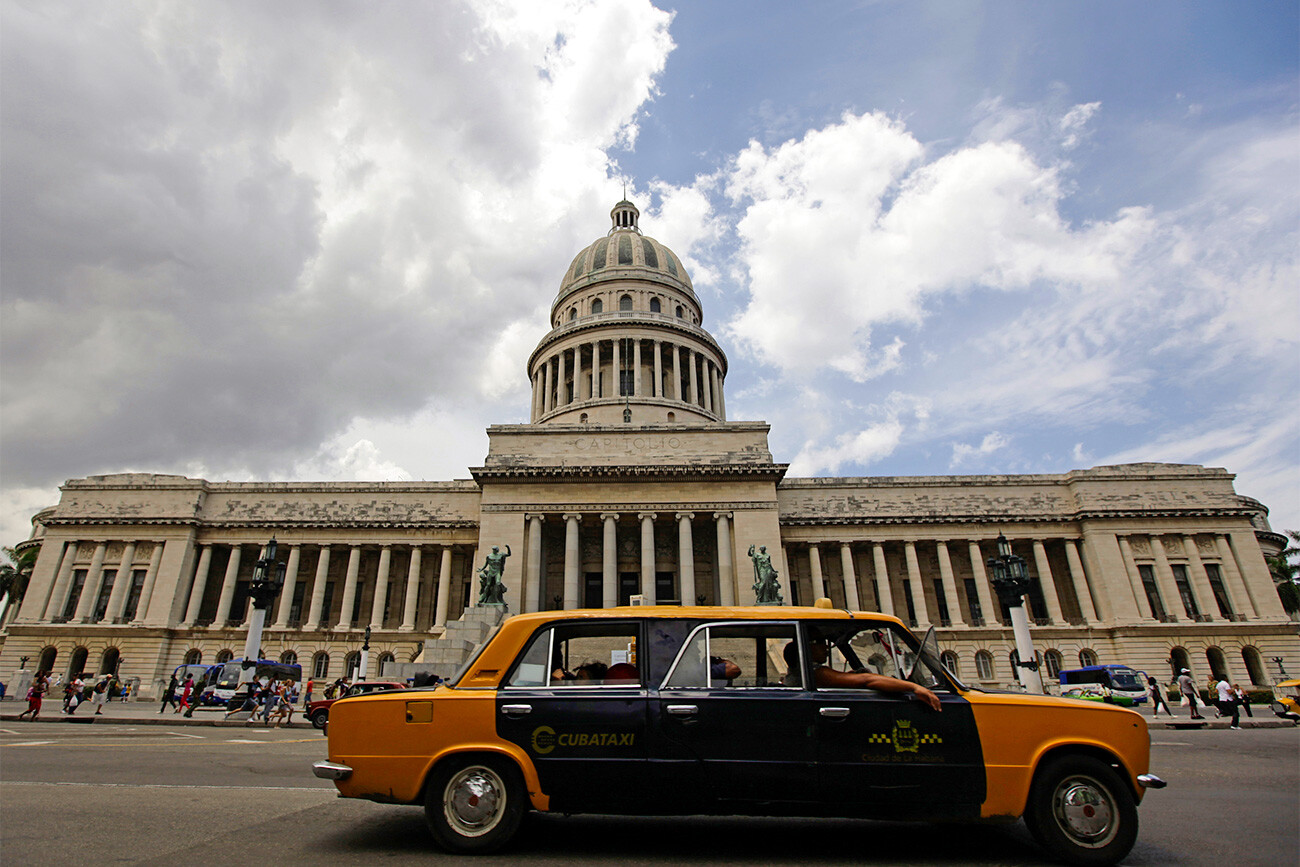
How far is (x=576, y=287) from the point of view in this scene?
6450 cm

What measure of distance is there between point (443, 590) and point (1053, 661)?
38077mm

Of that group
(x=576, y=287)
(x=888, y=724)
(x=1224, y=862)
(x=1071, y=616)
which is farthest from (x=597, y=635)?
(x=576, y=287)

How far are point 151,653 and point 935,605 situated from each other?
49371mm

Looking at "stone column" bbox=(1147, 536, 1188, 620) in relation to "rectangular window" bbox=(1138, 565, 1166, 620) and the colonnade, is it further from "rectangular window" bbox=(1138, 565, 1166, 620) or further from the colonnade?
the colonnade

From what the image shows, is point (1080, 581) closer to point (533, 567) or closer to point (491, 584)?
point (533, 567)

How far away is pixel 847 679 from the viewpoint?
6.00m

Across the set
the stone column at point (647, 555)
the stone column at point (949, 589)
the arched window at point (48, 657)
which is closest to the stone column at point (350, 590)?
Answer: the arched window at point (48, 657)

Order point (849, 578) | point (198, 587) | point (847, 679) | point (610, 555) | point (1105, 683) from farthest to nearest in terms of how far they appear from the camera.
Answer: point (198, 587) < point (849, 578) < point (610, 555) < point (1105, 683) < point (847, 679)

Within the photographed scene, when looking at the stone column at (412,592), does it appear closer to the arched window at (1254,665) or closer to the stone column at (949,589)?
the stone column at (949,589)

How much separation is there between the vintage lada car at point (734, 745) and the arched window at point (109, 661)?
164 feet

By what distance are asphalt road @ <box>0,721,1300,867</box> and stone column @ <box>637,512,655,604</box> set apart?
29758mm

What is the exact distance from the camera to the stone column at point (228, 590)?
44.8 metres

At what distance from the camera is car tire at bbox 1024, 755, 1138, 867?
5.44m

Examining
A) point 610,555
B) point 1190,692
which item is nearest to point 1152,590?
point 1190,692
